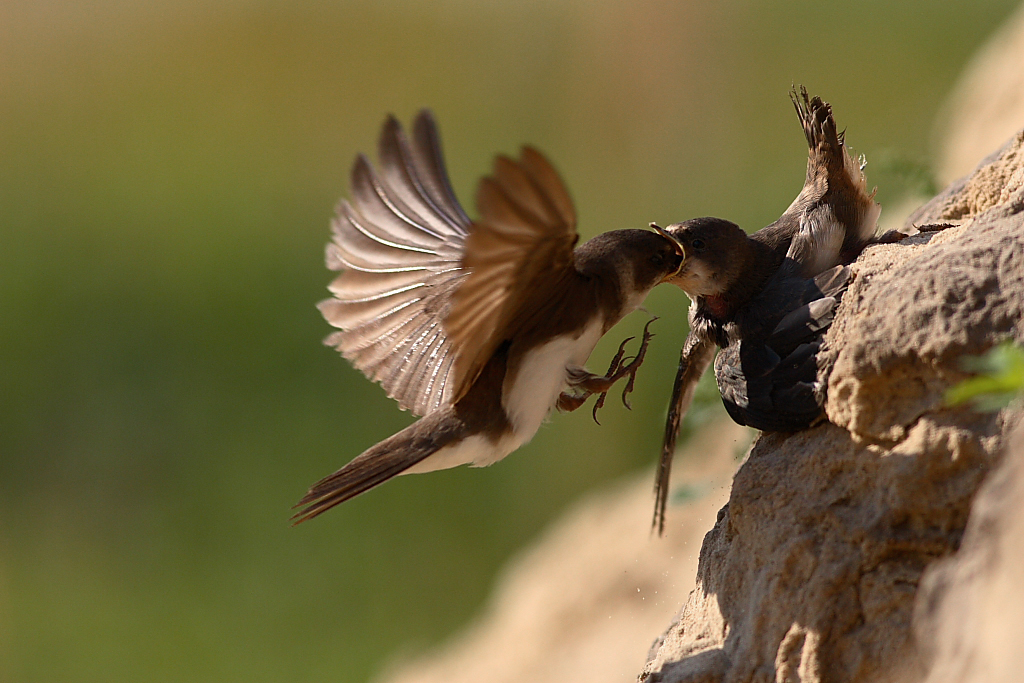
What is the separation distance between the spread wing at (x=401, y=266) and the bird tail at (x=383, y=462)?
1.03ft

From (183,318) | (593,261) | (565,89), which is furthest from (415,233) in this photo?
(565,89)

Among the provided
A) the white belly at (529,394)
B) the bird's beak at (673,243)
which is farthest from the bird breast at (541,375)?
the bird's beak at (673,243)

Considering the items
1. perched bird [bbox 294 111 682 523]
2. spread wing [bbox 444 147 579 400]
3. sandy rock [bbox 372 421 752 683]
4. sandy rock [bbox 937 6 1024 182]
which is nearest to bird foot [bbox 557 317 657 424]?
perched bird [bbox 294 111 682 523]

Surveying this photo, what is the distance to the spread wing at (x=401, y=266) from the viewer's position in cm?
350

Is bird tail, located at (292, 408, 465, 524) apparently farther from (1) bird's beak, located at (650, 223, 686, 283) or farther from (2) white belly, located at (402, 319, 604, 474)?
(1) bird's beak, located at (650, 223, 686, 283)

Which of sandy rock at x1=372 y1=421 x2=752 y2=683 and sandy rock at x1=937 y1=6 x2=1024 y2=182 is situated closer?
sandy rock at x1=372 y1=421 x2=752 y2=683

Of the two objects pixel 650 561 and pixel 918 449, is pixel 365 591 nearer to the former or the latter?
pixel 650 561

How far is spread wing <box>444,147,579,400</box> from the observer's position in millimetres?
2227

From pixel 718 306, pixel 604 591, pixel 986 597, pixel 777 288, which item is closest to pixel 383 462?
pixel 718 306

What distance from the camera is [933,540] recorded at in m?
2.19

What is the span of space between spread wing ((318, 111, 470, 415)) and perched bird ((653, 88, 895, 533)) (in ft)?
2.58

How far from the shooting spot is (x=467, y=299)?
2574 millimetres

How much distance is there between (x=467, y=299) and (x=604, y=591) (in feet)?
11.9

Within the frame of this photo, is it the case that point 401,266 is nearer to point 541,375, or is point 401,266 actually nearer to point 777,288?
point 541,375
